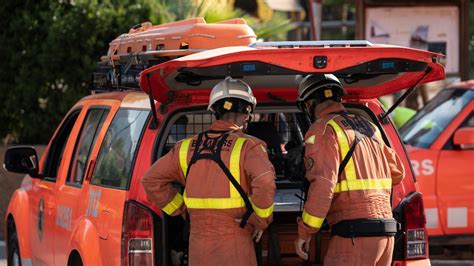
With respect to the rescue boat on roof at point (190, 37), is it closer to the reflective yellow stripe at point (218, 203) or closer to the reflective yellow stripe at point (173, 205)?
the reflective yellow stripe at point (173, 205)

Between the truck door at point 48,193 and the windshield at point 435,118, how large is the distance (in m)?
4.04

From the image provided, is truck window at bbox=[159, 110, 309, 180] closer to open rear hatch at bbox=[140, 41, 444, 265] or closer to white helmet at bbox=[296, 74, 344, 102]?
open rear hatch at bbox=[140, 41, 444, 265]

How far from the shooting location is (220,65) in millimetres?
5645

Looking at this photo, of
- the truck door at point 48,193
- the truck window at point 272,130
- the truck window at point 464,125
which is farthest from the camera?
the truck window at point 464,125

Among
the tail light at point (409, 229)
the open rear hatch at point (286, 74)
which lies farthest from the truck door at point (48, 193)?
the tail light at point (409, 229)

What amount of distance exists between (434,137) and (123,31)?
3.99 metres

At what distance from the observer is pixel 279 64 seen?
18.4 feet

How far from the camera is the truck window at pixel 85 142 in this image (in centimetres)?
711

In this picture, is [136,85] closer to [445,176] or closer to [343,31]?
[445,176]

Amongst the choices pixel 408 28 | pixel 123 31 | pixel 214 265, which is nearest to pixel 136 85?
pixel 214 265

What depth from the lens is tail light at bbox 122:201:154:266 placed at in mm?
5891

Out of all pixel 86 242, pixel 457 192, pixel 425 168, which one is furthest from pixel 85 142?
pixel 457 192

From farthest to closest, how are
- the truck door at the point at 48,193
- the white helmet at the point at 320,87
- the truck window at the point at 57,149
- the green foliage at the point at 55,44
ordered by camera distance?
the green foliage at the point at 55,44 < the truck window at the point at 57,149 < the truck door at the point at 48,193 < the white helmet at the point at 320,87

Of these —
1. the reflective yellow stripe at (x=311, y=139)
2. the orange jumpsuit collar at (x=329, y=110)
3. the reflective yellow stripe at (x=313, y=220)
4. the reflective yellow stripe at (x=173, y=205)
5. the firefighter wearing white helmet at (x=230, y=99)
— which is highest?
the firefighter wearing white helmet at (x=230, y=99)
